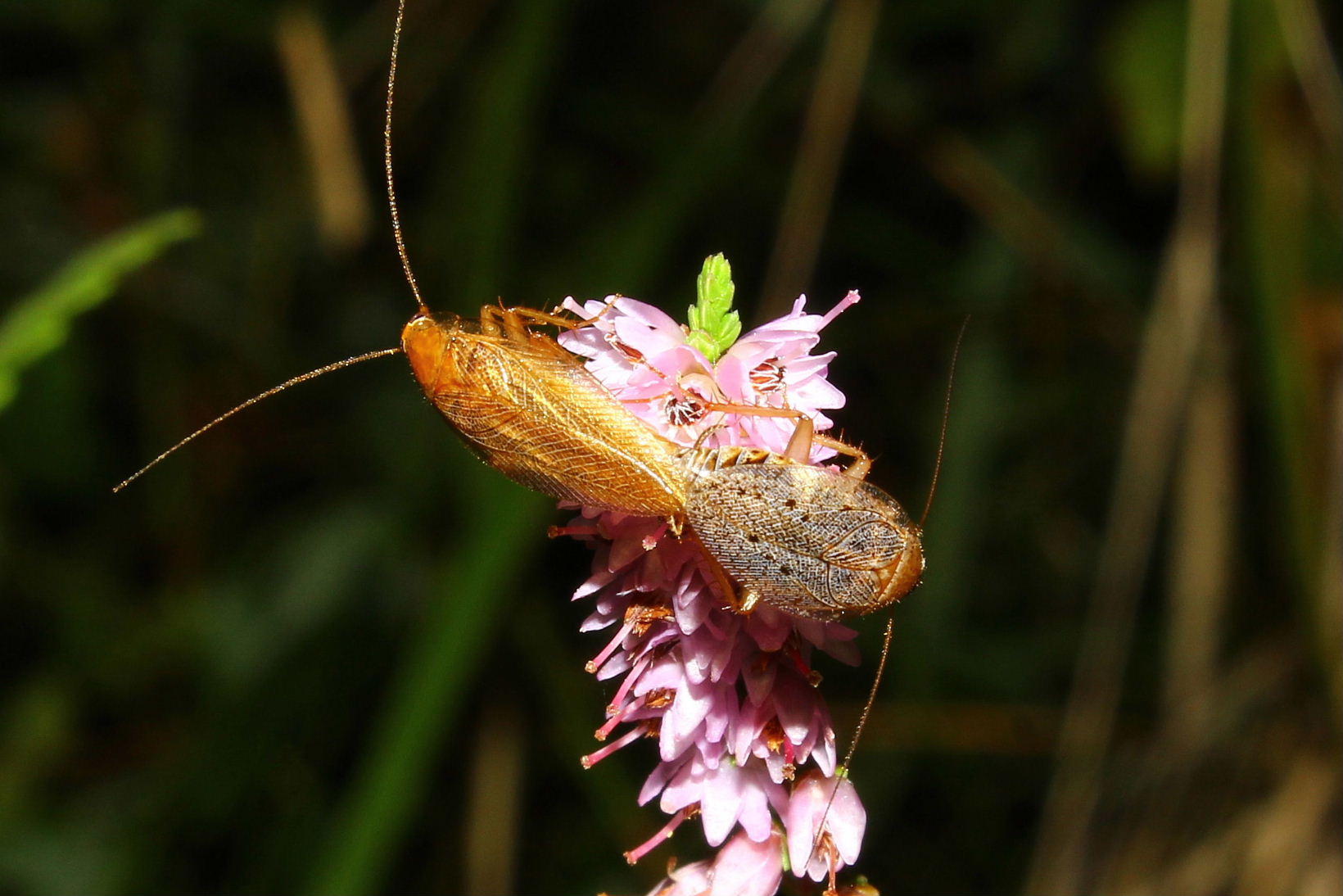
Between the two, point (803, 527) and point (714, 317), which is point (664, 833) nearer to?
point (803, 527)

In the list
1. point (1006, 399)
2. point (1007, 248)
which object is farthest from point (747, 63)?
point (1006, 399)

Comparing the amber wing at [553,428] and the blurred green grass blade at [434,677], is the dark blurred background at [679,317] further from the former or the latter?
the amber wing at [553,428]

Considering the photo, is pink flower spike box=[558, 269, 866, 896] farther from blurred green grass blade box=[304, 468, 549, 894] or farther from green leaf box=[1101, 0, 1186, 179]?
green leaf box=[1101, 0, 1186, 179]

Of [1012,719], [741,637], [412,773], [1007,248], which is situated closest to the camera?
[741,637]

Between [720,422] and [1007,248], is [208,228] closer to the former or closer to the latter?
[1007,248]

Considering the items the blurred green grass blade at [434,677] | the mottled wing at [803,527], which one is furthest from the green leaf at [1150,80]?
the mottled wing at [803,527]

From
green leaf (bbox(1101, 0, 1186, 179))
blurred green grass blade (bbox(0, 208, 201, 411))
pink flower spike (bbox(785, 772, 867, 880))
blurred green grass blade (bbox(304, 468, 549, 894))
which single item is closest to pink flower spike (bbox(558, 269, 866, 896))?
pink flower spike (bbox(785, 772, 867, 880))
